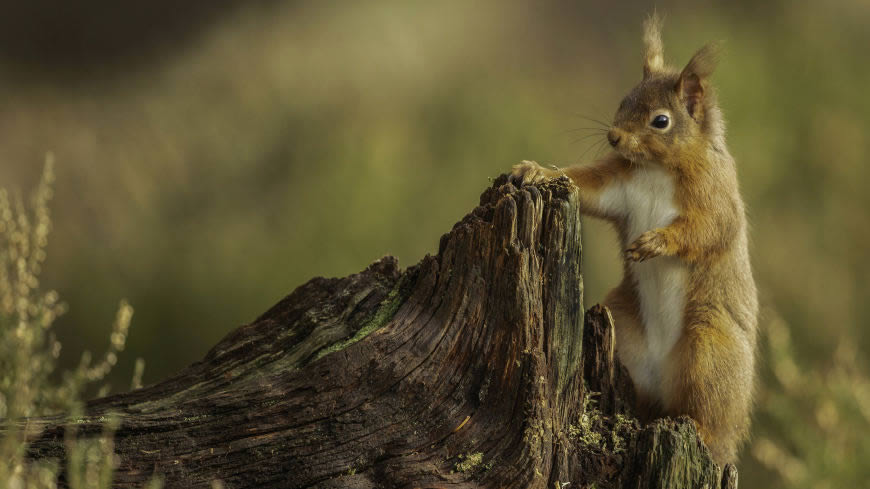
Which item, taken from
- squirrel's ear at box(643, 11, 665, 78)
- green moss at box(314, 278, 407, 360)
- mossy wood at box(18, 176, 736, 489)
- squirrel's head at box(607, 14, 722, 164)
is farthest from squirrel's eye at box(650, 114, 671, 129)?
green moss at box(314, 278, 407, 360)

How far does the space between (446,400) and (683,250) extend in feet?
3.23

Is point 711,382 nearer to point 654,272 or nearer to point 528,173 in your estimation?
point 654,272

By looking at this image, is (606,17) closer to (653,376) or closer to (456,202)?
(456,202)

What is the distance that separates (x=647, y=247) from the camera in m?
3.00

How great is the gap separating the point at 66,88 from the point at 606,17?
Answer: 10.7 feet

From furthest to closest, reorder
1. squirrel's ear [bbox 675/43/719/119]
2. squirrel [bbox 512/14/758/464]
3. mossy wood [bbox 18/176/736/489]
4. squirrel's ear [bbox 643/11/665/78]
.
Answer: squirrel's ear [bbox 643/11/665/78]
squirrel's ear [bbox 675/43/719/119]
squirrel [bbox 512/14/758/464]
mossy wood [bbox 18/176/736/489]

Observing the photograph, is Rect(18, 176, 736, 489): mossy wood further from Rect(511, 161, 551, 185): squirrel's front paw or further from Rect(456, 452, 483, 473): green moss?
Rect(511, 161, 551, 185): squirrel's front paw

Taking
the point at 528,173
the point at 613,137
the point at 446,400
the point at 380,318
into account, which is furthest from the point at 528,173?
the point at 446,400

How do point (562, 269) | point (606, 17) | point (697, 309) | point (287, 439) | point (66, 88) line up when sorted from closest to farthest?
point (287, 439), point (562, 269), point (697, 309), point (66, 88), point (606, 17)

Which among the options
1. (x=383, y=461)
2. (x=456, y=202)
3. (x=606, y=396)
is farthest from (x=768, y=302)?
(x=383, y=461)

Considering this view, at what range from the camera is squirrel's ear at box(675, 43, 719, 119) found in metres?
3.18

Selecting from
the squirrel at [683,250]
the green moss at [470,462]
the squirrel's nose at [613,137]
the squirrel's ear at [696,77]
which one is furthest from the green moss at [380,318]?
the squirrel's ear at [696,77]

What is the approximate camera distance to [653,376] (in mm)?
3174

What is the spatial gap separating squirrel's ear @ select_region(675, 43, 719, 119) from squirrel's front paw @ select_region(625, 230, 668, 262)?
1.53 feet
